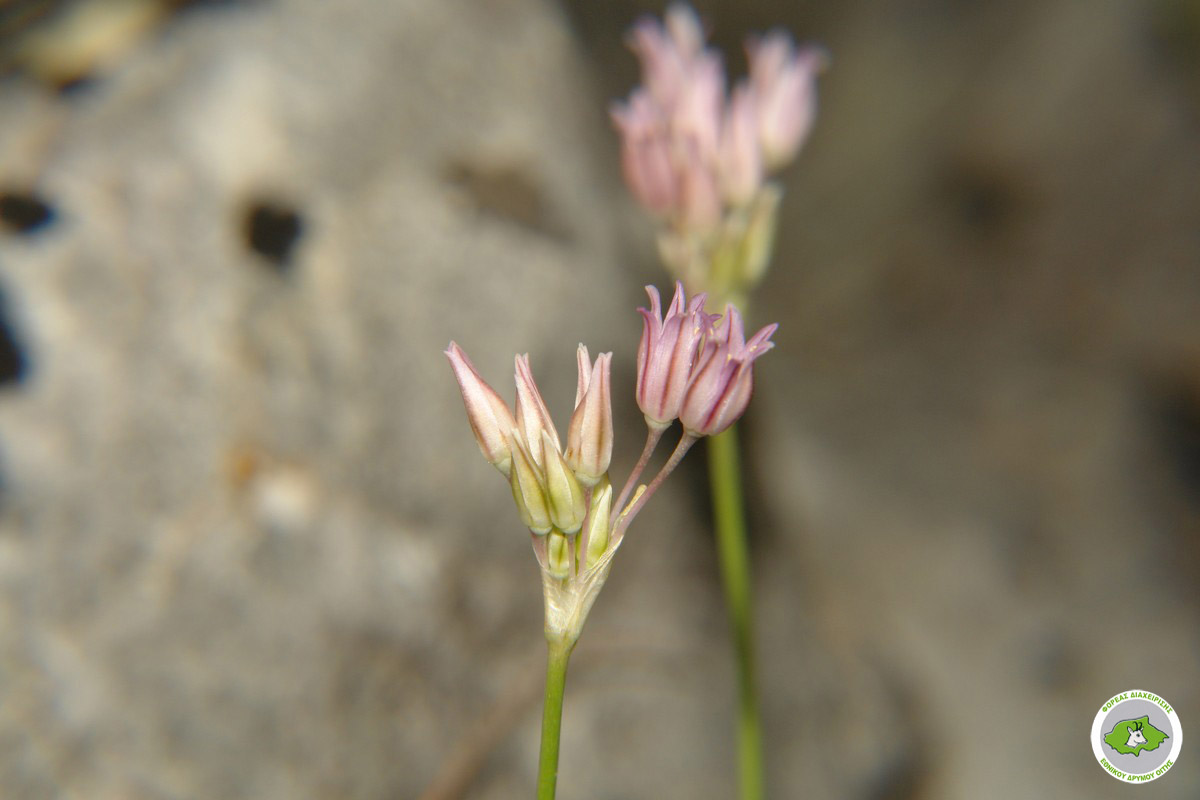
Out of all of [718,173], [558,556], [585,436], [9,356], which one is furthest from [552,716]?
[9,356]

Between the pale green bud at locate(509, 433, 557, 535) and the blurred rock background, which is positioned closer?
the pale green bud at locate(509, 433, 557, 535)

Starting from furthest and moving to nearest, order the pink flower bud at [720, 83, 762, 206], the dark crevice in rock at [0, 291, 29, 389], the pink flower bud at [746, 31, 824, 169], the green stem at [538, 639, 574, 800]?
the pink flower bud at [746, 31, 824, 169]
the pink flower bud at [720, 83, 762, 206]
the dark crevice in rock at [0, 291, 29, 389]
the green stem at [538, 639, 574, 800]

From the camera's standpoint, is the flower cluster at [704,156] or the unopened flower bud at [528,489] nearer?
the unopened flower bud at [528,489]

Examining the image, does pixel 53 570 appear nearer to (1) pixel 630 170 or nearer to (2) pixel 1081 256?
(1) pixel 630 170

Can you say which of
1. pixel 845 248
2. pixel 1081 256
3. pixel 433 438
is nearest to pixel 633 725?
pixel 433 438

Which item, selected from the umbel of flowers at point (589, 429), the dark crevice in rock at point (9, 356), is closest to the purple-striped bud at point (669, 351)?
the umbel of flowers at point (589, 429)

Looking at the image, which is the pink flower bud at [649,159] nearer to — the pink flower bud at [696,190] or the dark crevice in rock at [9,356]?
the pink flower bud at [696,190]

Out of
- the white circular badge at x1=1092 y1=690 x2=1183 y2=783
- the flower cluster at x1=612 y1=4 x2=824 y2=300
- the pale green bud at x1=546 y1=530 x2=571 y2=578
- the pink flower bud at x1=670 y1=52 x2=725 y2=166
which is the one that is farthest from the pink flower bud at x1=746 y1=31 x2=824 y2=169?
the white circular badge at x1=1092 y1=690 x2=1183 y2=783

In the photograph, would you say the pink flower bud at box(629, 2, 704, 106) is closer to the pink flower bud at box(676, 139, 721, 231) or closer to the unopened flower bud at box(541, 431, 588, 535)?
the pink flower bud at box(676, 139, 721, 231)
